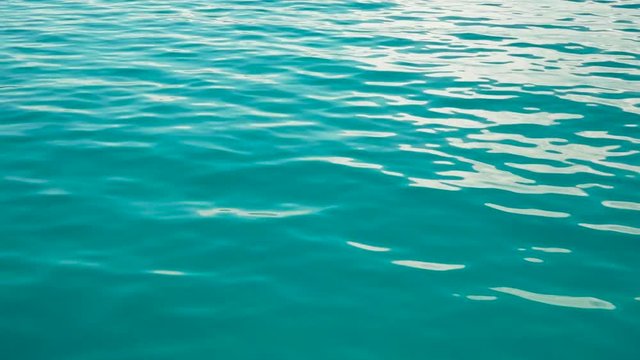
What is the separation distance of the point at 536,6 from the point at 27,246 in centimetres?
1511

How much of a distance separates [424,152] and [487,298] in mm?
2942

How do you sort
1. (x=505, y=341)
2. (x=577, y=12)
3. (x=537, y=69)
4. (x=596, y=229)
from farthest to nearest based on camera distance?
1. (x=577, y=12)
2. (x=537, y=69)
3. (x=596, y=229)
4. (x=505, y=341)

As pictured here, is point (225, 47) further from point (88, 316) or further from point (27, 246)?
point (88, 316)

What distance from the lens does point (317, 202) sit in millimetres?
6098

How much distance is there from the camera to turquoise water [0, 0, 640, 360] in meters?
4.31

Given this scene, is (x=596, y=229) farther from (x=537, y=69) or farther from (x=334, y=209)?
(x=537, y=69)

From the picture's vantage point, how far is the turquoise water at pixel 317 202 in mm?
4312

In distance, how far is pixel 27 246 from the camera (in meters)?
5.23

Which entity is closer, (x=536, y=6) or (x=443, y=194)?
(x=443, y=194)

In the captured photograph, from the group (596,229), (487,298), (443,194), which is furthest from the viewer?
(443,194)

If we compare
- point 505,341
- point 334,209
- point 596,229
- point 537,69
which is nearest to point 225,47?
point 537,69

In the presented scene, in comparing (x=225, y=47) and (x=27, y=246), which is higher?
(x=225, y=47)

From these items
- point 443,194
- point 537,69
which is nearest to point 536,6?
point 537,69

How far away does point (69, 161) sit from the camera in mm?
6906
